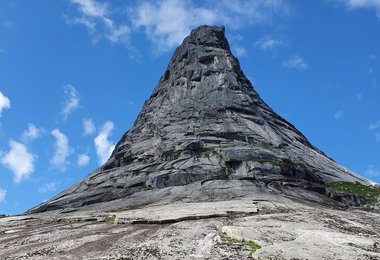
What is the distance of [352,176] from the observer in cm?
10588

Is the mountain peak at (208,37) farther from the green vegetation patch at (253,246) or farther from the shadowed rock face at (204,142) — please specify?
the green vegetation patch at (253,246)

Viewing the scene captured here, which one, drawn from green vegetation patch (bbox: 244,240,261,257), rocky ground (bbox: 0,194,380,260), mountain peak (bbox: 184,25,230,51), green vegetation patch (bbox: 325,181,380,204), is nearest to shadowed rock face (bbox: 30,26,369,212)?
mountain peak (bbox: 184,25,230,51)

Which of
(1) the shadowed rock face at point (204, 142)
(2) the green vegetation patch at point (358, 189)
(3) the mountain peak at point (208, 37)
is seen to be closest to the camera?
(1) the shadowed rock face at point (204, 142)

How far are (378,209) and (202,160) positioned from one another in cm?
3344

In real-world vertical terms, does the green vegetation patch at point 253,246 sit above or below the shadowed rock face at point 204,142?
below

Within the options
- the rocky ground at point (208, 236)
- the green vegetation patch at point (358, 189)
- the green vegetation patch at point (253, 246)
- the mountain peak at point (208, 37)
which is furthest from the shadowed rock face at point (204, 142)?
the green vegetation patch at point (253, 246)

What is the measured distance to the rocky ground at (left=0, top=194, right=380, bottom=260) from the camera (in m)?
32.6

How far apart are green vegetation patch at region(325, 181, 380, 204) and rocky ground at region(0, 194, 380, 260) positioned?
103ft

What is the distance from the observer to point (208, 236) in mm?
39250

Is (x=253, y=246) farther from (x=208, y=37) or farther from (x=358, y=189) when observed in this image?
(x=208, y=37)

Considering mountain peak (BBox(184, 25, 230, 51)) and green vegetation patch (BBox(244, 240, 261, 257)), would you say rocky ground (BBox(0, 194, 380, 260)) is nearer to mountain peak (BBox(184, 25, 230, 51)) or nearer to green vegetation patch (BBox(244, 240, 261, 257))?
green vegetation patch (BBox(244, 240, 261, 257))

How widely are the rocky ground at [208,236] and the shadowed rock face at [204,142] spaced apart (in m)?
25.9

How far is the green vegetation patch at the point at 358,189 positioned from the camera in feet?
283

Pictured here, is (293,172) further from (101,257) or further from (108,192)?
(101,257)
